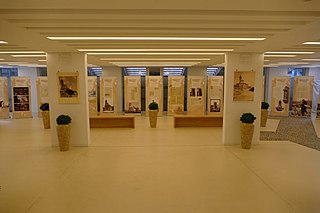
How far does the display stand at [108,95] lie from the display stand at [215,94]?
521cm

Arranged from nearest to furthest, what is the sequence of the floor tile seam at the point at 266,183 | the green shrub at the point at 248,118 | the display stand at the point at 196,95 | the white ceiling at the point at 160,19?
the white ceiling at the point at 160,19 < the floor tile seam at the point at 266,183 < the green shrub at the point at 248,118 < the display stand at the point at 196,95

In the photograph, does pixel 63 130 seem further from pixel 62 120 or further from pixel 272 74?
pixel 272 74

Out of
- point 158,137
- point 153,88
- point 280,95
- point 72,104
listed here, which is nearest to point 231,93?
point 158,137

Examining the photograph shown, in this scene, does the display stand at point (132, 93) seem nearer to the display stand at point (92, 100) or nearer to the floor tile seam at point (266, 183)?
the display stand at point (92, 100)

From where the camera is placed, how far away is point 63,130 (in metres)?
6.13

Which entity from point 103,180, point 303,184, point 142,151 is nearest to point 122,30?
point 103,180

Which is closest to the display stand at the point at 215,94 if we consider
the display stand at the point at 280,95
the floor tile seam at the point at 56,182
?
the display stand at the point at 280,95

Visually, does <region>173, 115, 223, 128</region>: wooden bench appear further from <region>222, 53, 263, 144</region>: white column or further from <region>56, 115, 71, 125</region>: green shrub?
<region>56, 115, 71, 125</region>: green shrub

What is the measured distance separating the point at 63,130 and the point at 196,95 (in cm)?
796

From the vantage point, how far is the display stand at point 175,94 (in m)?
12.6

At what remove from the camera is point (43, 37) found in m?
4.45

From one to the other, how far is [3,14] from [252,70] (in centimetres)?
621

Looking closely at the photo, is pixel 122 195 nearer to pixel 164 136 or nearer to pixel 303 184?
pixel 303 184

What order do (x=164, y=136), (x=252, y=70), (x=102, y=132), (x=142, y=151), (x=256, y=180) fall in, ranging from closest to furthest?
(x=256, y=180) < (x=142, y=151) < (x=252, y=70) < (x=164, y=136) < (x=102, y=132)
